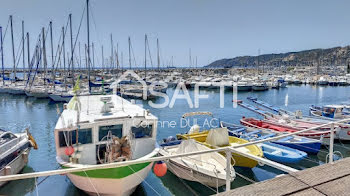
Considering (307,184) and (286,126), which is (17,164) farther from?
(286,126)

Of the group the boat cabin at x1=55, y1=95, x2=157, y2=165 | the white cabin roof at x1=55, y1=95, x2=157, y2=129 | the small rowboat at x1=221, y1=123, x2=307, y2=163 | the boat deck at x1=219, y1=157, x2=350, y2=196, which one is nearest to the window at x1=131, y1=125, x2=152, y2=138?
the boat cabin at x1=55, y1=95, x2=157, y2=165

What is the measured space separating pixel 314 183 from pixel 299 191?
0.93 feet

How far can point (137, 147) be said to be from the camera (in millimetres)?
9383

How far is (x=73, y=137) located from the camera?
28.2 ft

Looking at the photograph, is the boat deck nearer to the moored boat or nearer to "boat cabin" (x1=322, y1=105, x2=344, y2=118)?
the moored boat

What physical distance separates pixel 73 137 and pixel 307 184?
25.4 feet

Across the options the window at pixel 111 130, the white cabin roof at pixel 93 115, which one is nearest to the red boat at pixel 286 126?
the white cabin roof at pixel 93 115

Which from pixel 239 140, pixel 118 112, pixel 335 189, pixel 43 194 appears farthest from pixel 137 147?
pixel 335 189

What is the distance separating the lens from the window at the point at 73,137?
846 centimetres

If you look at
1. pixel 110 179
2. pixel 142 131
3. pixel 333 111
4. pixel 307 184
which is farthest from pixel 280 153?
pixel 333 111

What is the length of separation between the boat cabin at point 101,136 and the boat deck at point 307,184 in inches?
254

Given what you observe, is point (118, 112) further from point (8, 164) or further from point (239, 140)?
point (239, 140)

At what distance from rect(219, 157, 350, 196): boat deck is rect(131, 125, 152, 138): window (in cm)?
701

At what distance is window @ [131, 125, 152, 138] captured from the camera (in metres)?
9.35
